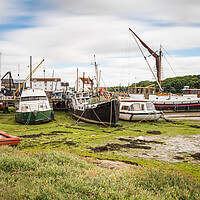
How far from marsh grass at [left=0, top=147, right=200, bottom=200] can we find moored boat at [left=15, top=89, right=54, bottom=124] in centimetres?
1489

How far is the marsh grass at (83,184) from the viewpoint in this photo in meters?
5.44

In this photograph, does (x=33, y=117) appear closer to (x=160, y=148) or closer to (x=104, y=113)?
(x=104, y=113)

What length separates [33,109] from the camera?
77.6 feet

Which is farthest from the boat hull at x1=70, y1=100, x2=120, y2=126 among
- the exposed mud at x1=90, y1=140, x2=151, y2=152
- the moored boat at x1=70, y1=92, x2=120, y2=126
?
the exposed mud at x1=90, y1=140, x2=151, y2=152

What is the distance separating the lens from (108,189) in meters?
5.58

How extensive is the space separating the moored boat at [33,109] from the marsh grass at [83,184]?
586 inches

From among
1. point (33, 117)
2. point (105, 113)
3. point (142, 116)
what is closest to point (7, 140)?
point (33, 117)

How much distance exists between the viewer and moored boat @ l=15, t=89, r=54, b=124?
22438 millimetres

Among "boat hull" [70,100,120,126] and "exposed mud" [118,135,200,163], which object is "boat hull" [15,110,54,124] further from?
"exposed mud" [118,135,200,163]

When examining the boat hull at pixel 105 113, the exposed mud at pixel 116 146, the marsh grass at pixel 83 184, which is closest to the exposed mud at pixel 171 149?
the exposed mud at pixel 116 146

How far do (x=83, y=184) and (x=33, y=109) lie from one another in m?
19.1

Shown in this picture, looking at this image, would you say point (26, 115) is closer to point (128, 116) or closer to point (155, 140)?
point (128, 116)

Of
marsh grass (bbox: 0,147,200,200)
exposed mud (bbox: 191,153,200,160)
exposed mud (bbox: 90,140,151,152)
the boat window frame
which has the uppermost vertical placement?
the boat window frame

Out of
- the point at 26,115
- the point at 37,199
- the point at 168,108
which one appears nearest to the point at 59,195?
the point at 37,199
